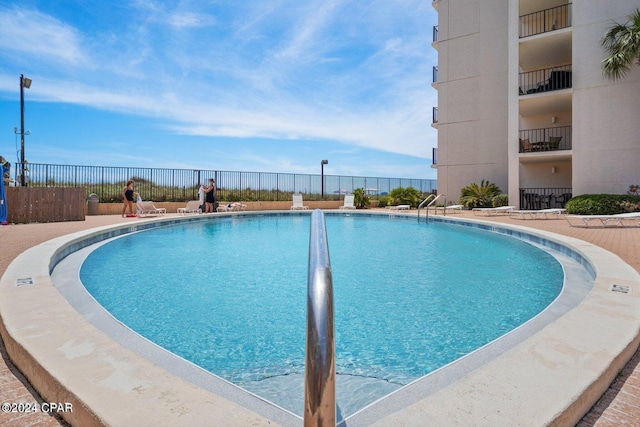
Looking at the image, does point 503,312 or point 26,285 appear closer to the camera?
point 26,285

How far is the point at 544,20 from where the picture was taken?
61.8 ft

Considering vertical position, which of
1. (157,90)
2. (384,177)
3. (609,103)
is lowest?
(384,177)

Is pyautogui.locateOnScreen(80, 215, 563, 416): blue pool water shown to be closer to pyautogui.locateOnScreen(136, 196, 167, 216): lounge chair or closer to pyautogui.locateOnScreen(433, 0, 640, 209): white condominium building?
pyautogui.locateOnScreen(136, 196, 167, 216): lounge chair

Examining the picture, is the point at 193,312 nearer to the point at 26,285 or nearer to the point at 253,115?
the point at 26,285

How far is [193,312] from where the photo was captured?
4.41m

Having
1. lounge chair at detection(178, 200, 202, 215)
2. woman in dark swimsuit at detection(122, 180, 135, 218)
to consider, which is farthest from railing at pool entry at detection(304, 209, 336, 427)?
lounge chair at detection(178, 200, 202, 215)

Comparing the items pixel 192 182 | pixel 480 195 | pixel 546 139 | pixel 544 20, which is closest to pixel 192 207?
pixel 192 182

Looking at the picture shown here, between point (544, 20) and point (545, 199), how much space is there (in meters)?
8.85

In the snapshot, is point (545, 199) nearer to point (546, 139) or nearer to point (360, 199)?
point (546, 139)

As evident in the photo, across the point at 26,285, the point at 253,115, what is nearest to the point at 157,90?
the point at 253,115

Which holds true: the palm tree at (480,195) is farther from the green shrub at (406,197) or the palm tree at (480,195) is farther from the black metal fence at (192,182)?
the black metal fence at (192,182)

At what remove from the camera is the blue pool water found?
3.14 m

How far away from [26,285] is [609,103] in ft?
66.2

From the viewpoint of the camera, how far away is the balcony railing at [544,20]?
19.0 metres
